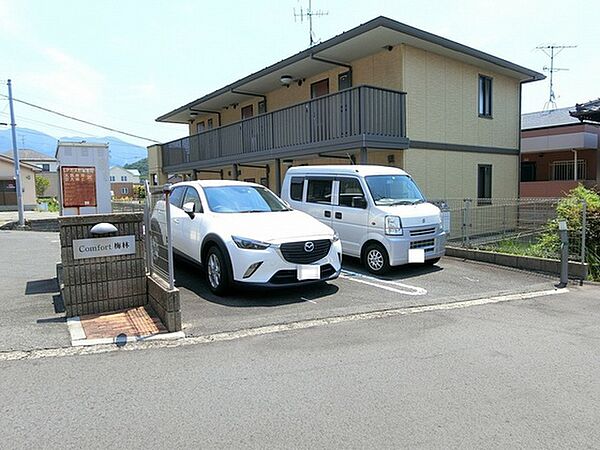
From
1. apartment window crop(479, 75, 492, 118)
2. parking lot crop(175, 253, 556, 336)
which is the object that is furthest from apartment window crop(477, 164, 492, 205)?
parking lot crop(175, 253, 556, 336)

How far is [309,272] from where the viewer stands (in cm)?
637

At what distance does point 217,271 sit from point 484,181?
38.5ft

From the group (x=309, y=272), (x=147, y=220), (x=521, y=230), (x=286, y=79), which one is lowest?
(x=309, y=272)

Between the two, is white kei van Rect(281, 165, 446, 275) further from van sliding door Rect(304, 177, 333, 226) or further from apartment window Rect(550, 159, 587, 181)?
apartment window Rect(550, 159, 587, 181)

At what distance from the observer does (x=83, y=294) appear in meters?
5.32

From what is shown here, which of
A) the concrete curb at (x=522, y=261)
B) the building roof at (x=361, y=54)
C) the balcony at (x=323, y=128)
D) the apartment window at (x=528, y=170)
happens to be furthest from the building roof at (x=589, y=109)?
the concrete curb at (x=522, y=261)

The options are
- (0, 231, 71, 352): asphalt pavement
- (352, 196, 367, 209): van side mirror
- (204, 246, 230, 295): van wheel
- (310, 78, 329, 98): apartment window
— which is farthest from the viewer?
(310, 78, 329, 98): apartment window

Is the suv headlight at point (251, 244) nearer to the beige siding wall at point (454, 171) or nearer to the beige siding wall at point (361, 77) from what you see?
the beige siding wall at point (454, 171)

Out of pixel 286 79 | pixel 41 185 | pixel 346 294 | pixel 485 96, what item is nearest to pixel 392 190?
pixel 346 294

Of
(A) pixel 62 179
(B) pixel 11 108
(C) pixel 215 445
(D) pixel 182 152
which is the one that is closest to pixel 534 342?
(C) pixel 215 445

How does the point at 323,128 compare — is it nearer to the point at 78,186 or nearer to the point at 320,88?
the point at 320,88

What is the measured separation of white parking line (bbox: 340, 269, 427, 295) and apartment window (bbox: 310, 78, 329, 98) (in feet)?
28.0

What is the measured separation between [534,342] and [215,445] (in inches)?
141

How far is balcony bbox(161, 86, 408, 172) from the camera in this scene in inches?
445
